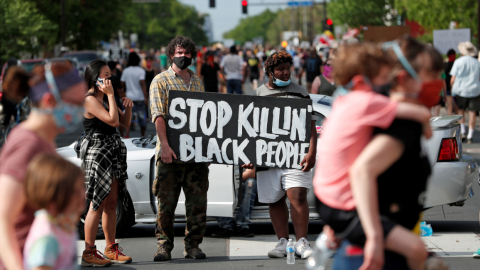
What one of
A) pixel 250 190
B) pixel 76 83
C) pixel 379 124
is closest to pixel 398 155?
pixel 379 124

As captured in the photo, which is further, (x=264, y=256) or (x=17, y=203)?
(x=264, y=256)

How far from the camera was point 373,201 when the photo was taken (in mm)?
2547

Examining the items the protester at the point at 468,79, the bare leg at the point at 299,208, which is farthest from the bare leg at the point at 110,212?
the protester at the point at 468,79

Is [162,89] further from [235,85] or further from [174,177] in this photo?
[235,85]

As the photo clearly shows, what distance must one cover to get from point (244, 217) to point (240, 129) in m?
1.21

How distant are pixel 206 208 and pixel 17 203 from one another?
3482 mm

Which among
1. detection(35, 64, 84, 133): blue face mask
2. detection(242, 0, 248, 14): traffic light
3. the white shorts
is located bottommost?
the white shorts

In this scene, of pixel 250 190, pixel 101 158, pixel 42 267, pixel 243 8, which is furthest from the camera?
pixel 243 8

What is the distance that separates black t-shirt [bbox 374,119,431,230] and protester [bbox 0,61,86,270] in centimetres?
→ 134


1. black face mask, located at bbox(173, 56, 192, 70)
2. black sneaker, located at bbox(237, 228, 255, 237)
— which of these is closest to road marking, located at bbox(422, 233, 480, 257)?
black sneaker, located at bbox(237, 228, 255, 237)

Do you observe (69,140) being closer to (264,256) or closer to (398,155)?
(264,256)

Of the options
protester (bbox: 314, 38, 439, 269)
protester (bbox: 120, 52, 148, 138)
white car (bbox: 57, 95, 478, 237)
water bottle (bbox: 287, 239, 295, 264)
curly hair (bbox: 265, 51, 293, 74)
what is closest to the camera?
protester (bbox: 314, 38, 439, 269)

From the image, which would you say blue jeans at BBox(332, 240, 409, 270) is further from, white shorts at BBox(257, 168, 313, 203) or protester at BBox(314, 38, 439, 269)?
white shorts at BBox(257, 168, 313, 203)

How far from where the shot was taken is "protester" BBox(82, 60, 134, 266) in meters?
5.44
